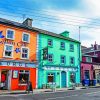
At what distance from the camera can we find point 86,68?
1607 inches

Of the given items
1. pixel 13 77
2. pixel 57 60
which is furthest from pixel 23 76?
pixel 57 60

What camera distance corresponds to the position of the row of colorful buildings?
Result: 1091 inches

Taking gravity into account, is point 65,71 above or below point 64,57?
below

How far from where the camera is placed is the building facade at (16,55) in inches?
1080

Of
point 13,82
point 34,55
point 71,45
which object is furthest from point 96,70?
point 13,82

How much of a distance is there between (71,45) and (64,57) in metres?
3.21

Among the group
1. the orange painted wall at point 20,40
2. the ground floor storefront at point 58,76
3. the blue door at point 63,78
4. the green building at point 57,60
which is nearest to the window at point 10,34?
the orange painted wall at point 20,40

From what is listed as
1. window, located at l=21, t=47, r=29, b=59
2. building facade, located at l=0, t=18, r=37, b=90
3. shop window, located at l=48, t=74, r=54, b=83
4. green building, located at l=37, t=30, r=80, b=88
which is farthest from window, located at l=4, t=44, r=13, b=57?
shop window, located at l=48, t=74, r=54, b=83

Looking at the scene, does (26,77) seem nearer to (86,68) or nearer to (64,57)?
(64,57)

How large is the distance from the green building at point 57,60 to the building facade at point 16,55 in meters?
1.40

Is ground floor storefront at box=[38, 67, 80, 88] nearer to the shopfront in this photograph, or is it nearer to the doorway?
the doorway

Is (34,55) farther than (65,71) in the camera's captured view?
No

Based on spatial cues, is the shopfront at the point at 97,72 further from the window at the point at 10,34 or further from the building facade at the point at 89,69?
the window at the point at 10,34

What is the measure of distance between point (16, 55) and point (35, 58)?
3552mm
